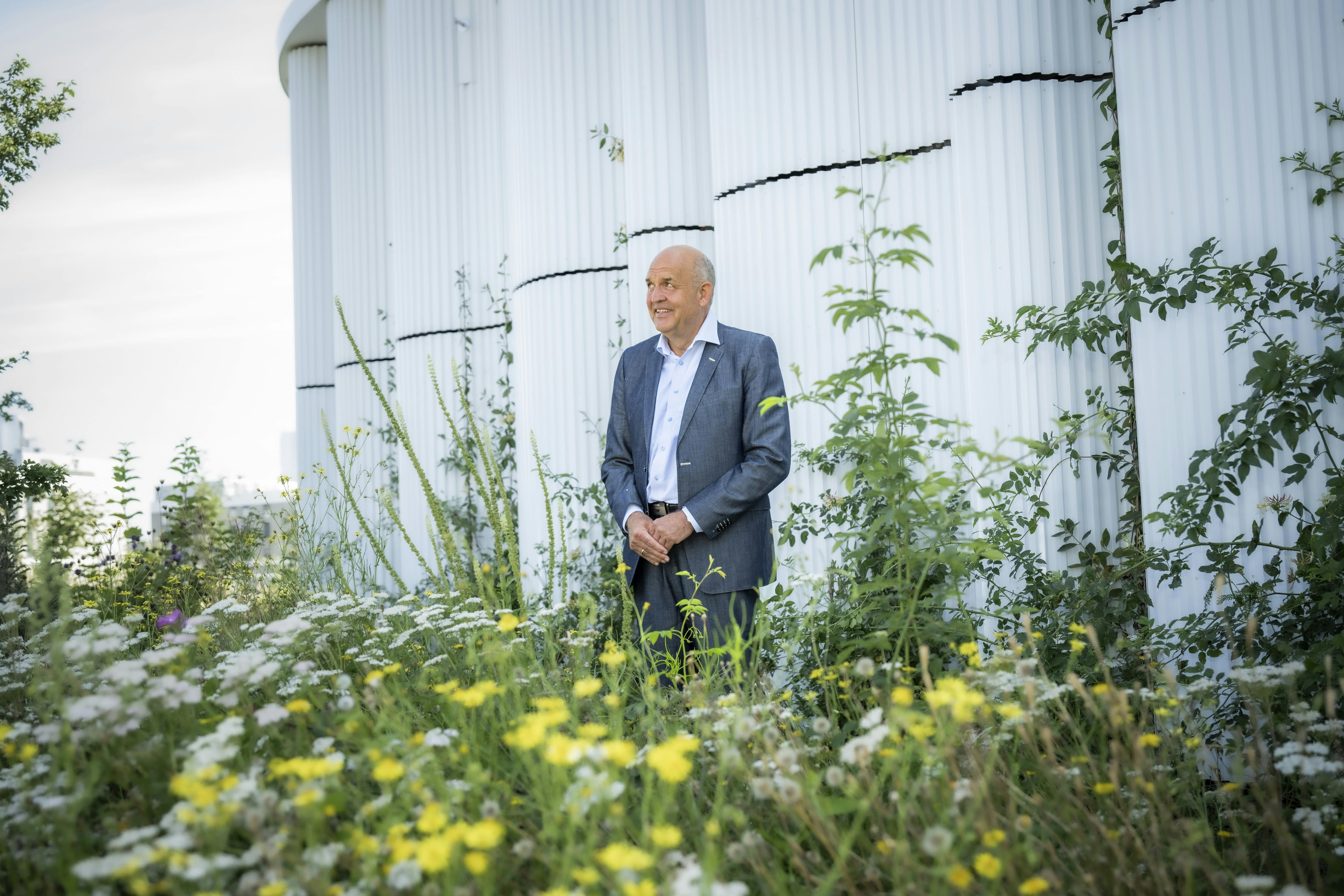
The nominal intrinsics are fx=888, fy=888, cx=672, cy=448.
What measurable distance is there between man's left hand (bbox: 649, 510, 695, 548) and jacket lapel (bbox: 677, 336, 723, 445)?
0.98 feet

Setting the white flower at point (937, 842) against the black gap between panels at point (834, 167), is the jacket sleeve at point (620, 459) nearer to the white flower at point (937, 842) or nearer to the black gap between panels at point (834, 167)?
the black gap between panels at point (834, 167)

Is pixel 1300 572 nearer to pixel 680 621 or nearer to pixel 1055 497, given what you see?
pixel 1055 497

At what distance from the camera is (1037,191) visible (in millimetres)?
3064

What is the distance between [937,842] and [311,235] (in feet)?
30.7

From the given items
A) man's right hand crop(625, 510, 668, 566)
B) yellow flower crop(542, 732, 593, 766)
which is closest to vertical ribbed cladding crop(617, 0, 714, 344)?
man's right hand crop(625, 510, 668, 566)

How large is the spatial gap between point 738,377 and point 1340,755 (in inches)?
78.9

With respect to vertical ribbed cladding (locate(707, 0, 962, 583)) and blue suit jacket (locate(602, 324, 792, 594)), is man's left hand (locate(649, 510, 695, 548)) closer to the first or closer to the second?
blue suit jacket (locate(602, 324, 792, 594))

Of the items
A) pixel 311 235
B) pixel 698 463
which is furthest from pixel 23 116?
pixel 698 463

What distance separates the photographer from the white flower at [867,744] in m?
1.36

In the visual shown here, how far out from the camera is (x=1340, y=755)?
65.9 inches

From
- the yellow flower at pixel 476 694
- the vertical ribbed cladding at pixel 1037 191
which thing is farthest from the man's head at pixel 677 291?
the yellow flower at pixel 476 694

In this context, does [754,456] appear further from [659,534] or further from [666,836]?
[666,836]

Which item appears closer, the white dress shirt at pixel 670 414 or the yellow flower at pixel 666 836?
the yellow flower at pixel 666 836

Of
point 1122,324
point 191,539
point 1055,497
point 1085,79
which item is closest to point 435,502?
point 1055,497
